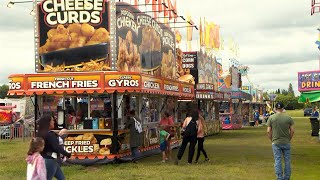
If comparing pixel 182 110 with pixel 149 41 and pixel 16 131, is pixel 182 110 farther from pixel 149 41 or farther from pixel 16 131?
pixel 16 131

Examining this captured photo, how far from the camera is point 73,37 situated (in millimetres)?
17172

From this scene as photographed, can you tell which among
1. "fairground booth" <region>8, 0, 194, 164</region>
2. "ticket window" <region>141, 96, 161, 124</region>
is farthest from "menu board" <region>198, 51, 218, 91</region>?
"fairground booth" <region>8, 0, 194, 164</region>

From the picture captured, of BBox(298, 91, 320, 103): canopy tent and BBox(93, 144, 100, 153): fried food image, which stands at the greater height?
BBox(298, 91, 320, 103): canopy tent

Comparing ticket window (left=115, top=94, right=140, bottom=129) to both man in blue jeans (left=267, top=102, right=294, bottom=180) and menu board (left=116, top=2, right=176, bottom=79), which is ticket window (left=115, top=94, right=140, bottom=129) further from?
man in blue jeans (left=267, top=102, right=294, bottom=180)

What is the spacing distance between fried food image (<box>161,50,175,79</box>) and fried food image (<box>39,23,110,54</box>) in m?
7.13

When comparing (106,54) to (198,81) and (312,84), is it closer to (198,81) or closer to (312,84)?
(312,84)

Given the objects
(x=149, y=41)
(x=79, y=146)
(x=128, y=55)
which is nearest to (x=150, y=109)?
(x=149, y=41)

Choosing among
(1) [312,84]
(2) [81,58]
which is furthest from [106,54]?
(1) [312,84]

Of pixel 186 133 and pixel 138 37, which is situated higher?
pixel 138 37

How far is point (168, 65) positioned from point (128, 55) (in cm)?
718

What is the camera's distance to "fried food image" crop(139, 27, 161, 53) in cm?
2037

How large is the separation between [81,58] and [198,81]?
19221mm

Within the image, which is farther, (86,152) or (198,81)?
(198,81)

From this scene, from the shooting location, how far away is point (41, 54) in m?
17.3
